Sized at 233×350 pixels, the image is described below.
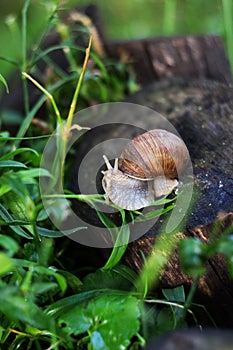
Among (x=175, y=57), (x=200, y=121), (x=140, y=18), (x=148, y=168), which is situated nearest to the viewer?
(x=148, y=168)

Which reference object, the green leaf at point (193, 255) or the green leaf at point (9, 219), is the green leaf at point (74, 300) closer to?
the green leaf at point (9, 219)

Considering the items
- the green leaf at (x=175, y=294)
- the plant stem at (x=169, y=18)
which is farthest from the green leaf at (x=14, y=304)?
the plant stem at (x=169, y=18)

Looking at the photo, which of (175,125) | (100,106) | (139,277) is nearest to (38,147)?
(100,106)

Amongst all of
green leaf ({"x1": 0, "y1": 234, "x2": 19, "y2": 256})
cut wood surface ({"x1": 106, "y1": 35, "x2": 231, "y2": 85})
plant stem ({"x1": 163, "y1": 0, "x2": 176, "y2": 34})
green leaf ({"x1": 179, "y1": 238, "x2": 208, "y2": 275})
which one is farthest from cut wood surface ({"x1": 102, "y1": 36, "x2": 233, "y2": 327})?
plant stem ({"x1": 163, "y1": 0, "x2": 176, "y2": 34})

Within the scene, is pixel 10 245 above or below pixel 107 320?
above

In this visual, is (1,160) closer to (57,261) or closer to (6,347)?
(57,261)

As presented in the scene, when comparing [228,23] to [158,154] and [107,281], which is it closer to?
[158,154]

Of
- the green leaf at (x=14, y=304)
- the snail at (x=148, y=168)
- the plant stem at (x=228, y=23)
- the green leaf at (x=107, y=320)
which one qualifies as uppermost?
the plant stem at (x=228, y=23)

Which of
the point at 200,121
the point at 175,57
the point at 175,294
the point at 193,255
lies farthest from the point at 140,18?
the point at 193,255
